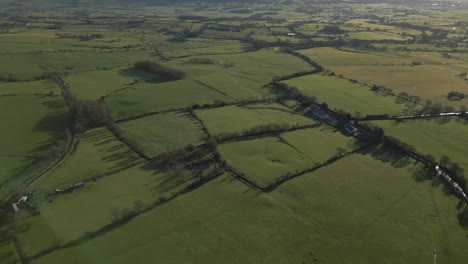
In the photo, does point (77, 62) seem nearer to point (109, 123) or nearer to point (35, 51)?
point (35, 51)

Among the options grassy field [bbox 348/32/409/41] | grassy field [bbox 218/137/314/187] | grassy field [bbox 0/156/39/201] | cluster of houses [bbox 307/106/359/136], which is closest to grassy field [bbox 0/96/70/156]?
grassy field [bbox 0/156/39/201]

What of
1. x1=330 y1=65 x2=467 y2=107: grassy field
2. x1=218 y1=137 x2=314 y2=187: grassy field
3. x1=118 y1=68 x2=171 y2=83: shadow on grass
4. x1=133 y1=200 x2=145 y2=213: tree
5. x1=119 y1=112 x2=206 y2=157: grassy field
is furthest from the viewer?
x1=118 y1=68 x2=171 y2=83: shadow on grass

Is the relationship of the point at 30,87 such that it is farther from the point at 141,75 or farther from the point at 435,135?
the point at 435,135

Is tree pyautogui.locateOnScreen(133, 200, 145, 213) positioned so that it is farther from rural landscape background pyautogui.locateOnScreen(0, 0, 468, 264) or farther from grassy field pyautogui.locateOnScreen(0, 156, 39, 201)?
grassy field pyautogui.locateOnScreen(0, 156, 39, 201)

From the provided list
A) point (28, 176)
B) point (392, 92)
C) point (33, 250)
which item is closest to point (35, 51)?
point (28, 176)

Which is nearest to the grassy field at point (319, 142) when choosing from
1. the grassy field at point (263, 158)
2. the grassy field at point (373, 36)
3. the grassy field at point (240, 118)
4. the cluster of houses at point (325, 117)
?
the grassy field at point (263, 158)

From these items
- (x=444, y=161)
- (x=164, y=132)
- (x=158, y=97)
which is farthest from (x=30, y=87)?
(x=444, y=161)

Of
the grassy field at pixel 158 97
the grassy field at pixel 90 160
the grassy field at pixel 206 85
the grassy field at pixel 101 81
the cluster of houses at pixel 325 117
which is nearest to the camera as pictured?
the grassy field at pixel 90 160

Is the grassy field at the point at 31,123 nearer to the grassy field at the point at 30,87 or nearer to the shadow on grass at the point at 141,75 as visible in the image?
the grassy field at the point at 30,87
